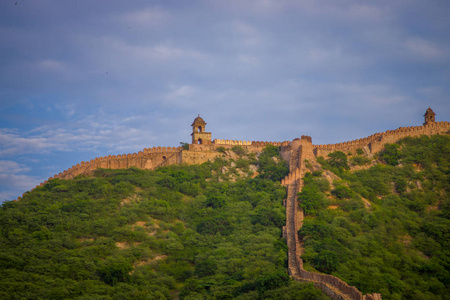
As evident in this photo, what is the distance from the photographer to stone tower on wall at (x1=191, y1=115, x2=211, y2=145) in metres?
62.2

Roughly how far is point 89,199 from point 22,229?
638 centimetres

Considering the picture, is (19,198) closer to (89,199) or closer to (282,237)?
(89,199)

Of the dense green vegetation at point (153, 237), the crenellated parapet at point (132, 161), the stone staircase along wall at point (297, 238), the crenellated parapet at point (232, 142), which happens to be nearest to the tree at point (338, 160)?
the stone staircase along wall at point (297, 238)

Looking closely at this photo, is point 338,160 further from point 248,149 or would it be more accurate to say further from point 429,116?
point 429,116

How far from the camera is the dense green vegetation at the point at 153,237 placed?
3953 cm

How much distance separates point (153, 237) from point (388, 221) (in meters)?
16.7

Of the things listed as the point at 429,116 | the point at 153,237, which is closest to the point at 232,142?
the point at 153,237

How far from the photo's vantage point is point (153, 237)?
47.1 metres

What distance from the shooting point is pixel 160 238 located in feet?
155

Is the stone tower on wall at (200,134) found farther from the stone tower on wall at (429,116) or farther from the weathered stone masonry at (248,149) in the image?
the stone tower on wall at (429,116)

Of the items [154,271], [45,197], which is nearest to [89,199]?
[45,197]

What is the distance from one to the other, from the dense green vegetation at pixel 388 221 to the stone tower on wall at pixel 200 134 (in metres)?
11.6

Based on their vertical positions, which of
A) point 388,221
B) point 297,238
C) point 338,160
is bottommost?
point 297,238

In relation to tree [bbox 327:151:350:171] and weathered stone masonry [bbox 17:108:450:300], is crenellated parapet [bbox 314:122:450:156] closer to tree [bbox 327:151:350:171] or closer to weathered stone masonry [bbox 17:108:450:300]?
weathered stone masonry [bbox 17:108:450:300]
